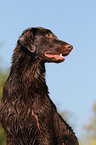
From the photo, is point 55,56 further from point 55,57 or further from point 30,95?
point 30,95

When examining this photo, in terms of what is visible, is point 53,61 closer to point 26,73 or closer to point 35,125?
point 26,73

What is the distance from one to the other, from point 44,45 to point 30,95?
3.36 ft

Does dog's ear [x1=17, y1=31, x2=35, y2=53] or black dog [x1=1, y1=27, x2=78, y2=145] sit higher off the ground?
dog's ear [x1=17, y1=31, x2=35, y2=53]

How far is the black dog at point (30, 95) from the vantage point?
5.61 meters

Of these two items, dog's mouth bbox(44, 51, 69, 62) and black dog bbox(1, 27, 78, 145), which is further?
dog's mouth bbox(44, 51, 69, 62)

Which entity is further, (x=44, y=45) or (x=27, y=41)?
(x=44, y=45)

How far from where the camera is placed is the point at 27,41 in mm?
5609

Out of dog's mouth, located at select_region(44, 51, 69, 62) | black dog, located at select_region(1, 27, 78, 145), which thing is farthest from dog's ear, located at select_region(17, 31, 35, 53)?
dog's mouth, located at select_region(44, 51, 69, 62)

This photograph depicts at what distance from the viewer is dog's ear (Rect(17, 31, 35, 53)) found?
557 cm

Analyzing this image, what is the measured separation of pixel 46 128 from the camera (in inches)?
222

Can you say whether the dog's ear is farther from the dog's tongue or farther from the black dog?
the dog's tongue

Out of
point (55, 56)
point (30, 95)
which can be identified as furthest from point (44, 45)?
point (30, 95)

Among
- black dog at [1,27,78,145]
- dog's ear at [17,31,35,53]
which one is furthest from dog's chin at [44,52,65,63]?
dog's ear at [17,31,35,53]

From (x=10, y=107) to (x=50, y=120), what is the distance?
818mm
